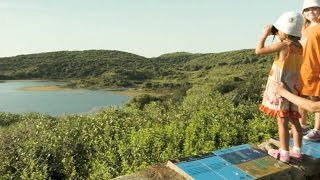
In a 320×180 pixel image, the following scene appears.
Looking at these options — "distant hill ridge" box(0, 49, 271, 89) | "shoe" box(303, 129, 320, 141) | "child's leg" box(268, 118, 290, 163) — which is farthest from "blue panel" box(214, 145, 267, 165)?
"distant hill ridge" box(0, 49, 271, 89)

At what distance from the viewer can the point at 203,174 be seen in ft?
12.8

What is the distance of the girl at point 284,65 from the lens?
426 centimetres

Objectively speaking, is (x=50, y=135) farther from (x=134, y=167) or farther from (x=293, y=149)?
(x=293, y=149)

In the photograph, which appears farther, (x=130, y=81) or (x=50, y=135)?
(x=130, y=81)

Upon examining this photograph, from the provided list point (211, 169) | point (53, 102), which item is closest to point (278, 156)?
point (211, 169)

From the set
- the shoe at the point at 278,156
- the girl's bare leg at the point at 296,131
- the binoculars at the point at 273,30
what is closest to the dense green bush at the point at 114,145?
the shoe at the point at 278,156

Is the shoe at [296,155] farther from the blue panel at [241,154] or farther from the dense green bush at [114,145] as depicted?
the dense green bush at [114,145]

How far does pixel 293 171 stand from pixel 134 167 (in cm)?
363

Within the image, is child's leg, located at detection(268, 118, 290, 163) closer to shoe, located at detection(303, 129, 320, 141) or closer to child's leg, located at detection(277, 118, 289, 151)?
child's leg, located at detection(277, 118, 289, 151)

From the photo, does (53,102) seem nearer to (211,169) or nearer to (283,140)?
(283,140)

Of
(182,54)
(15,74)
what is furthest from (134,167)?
(182,54)

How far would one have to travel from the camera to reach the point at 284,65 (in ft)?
14.2

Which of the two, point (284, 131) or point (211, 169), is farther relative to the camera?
point (284, 131)

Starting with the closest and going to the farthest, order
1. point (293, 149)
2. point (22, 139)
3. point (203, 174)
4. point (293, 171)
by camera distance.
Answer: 1. point (203, 174)
2. point (293, 171)
3. point (293, 149)
4. point (22, 139)
